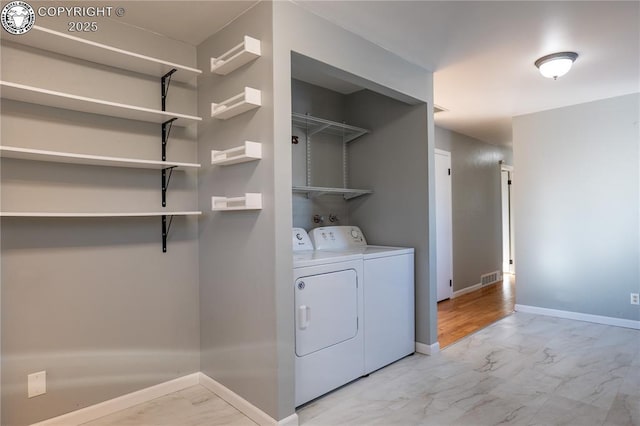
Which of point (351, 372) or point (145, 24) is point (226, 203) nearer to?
point (145, 24)

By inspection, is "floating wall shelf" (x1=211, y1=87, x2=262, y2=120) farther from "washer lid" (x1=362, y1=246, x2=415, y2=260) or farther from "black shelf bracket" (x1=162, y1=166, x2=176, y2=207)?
"washer lid" (x1=362, y1=246, x2=415, y2=260)

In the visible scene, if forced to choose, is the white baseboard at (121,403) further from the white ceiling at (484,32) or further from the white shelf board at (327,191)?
the white ceiling at (484,32)

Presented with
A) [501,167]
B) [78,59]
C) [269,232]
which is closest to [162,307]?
[269,232]

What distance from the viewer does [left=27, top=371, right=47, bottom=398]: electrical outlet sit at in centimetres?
189

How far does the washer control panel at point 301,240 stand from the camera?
8.95 feet

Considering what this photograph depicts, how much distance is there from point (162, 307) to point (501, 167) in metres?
5.79

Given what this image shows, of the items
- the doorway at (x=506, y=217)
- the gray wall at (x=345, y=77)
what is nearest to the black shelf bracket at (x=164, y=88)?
the gray wall at (x=345, y=77)

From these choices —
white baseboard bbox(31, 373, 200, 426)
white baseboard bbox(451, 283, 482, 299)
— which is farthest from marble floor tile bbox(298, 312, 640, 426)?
white baseboard bbox(451, 283, 482, 299)

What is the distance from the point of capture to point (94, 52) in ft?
6.47

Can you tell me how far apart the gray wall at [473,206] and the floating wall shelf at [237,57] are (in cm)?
336

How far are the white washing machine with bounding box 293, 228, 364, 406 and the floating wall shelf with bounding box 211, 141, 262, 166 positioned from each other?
644 millimetres

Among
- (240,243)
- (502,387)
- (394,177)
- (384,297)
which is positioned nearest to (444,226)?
(394,177)

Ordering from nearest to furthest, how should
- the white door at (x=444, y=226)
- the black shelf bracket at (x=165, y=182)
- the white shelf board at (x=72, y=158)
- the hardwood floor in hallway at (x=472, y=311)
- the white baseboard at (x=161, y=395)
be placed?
the white shelf board at (x=72, y=158)
the white baseboard at (x=161, y=395)
the black shelf bracket at (x=165, y=182)
the hardwood floor in hallway at (x=472, y=311)
the white door at (x=444, y=226)

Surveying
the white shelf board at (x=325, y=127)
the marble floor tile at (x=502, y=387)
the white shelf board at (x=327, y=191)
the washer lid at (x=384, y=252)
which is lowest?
the marble floor tile at (x=502, y=387)
